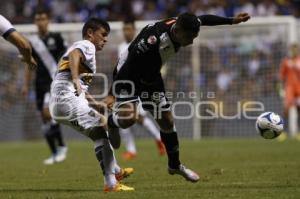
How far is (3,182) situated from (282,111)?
1389 centimetres

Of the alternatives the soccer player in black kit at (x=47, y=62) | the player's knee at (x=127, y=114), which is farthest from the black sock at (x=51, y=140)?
the player's knee at (x=127, y=114)

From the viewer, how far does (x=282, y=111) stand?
77.1 ft

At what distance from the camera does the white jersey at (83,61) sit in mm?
9766

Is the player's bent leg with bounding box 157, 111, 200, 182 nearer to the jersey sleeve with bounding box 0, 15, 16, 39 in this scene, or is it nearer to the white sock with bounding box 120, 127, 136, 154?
the jersey sleeve with bounding box 0, 15, 16, 39

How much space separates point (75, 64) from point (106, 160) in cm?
128

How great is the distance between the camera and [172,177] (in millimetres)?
11414

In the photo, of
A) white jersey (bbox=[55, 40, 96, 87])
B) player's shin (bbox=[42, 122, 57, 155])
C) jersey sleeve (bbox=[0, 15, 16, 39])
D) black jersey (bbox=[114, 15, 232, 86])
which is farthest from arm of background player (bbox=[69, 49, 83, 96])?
player's shin (bbox=[42, 122, 57, 155])

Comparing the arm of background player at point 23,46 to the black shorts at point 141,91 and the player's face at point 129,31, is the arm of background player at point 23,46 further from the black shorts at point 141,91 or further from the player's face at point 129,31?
the player's face at point 129,31

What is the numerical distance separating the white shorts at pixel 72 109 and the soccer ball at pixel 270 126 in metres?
2.84

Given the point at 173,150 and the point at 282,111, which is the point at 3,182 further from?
the point at 282,111

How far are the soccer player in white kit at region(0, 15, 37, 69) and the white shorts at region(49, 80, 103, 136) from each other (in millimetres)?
1357

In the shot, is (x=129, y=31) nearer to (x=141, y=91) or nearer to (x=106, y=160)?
(x=141, y=91)

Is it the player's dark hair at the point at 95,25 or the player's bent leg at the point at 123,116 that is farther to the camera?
the player's bent leg at the point at 123,116

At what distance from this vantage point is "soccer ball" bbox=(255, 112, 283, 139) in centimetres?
1112
